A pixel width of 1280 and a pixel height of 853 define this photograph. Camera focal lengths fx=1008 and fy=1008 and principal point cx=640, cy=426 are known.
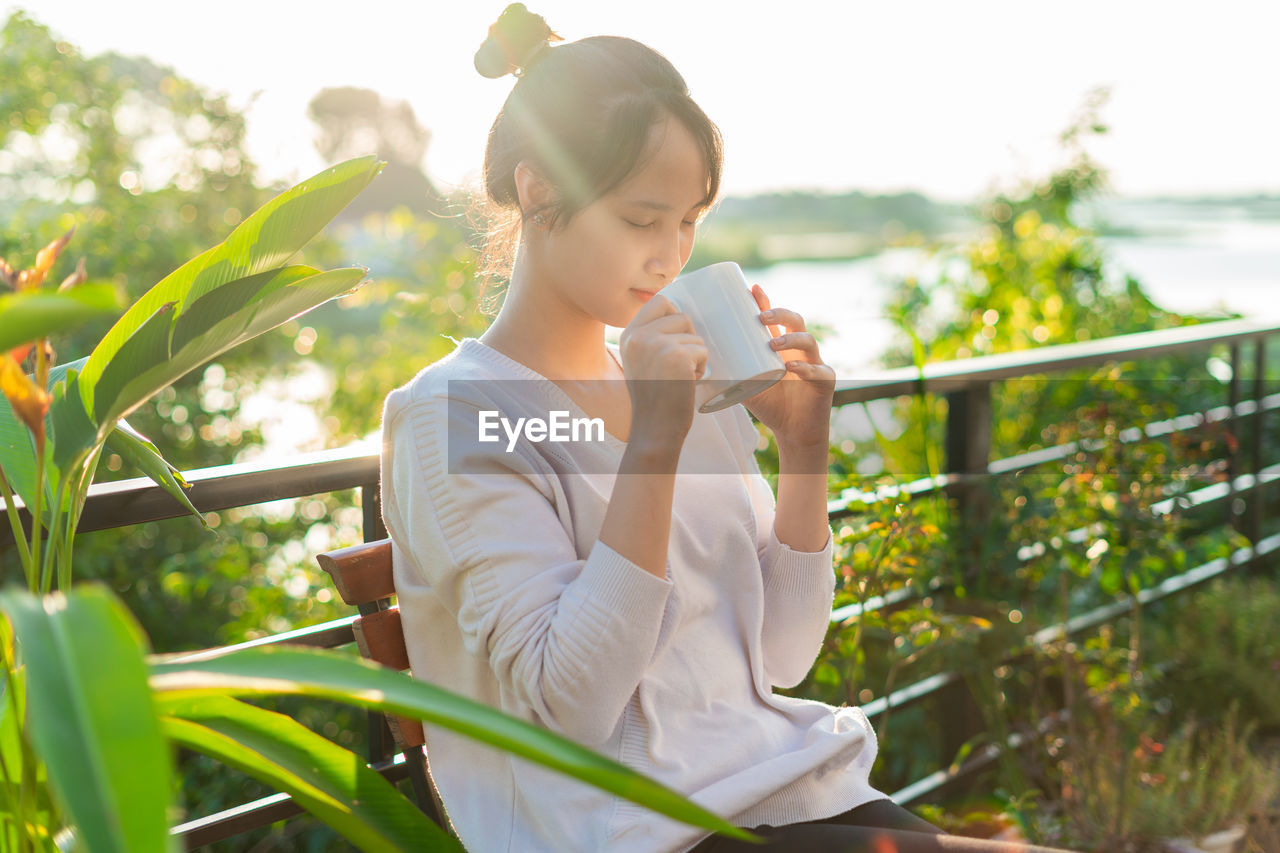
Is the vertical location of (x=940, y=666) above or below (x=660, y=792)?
below

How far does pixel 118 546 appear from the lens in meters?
3.17

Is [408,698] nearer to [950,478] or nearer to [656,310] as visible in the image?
[656,310]

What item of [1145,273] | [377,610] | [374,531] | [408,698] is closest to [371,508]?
[374,531]

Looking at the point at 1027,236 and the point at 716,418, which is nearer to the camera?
the point at 716,418

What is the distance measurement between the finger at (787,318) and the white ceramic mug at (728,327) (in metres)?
0.07

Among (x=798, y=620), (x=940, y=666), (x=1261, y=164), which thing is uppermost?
(x=1261, y=164)

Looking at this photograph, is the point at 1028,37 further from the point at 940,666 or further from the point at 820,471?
the point at 820,471

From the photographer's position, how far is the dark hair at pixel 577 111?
104cm

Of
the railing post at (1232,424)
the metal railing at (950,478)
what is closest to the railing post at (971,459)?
the metal railing at (950,478)

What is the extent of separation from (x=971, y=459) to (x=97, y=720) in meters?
1.99

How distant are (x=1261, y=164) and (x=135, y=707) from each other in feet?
19.0

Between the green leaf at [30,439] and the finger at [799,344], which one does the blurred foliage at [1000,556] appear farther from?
the green leaf at [30,439]

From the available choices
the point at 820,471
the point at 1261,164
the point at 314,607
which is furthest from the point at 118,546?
the point at 1261,164

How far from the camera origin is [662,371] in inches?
36.4
